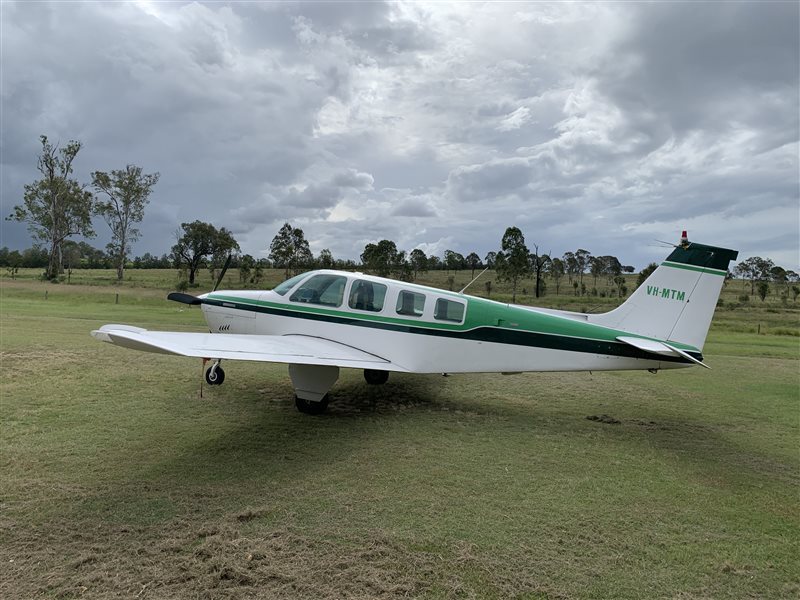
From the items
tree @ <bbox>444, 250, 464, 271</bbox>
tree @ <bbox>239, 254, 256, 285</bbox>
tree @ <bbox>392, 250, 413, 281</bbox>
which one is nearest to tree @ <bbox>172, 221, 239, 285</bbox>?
tree @ <bbox>239, 254, 256, 285</bbox>

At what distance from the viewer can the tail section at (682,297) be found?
6.28 meters

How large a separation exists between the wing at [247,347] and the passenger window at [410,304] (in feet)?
2.66

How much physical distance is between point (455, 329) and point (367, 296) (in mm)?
1450

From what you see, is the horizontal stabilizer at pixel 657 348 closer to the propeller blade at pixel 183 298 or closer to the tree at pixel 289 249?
the propeller blade at pixel 183 298

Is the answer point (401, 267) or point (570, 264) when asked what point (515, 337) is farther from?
point (570, 264)

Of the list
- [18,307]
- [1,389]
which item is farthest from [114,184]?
[1,389]

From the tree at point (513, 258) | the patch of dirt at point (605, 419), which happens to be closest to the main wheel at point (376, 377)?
the patch of dirt at point (605, 419)

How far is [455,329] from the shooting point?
6762mm

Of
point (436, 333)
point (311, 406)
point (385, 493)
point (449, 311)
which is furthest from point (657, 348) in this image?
point (311, 406)

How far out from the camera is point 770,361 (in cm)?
1241

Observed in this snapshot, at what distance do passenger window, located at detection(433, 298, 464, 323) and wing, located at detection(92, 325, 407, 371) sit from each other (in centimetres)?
98

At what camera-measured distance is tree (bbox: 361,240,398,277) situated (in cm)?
4878

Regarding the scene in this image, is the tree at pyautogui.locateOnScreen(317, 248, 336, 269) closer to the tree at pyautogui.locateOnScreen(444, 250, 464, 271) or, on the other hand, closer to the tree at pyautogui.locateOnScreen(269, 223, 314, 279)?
the tree at pyautogui.locateOnScreen(269, 223, 314, 279)

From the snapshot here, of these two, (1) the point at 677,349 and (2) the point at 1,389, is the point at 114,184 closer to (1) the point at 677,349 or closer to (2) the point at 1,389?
(2) the point at 1,389
